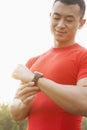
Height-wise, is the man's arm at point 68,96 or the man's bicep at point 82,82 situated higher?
the man's bicep at point 82,82

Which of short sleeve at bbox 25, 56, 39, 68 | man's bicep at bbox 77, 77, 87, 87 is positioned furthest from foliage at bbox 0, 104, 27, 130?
man's bicep at bbox 77, 77, 87, 87

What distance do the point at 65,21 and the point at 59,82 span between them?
47 cm

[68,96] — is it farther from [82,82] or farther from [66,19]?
[66,19]

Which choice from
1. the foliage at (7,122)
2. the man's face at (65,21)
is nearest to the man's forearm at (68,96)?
the man's face at (65,21)

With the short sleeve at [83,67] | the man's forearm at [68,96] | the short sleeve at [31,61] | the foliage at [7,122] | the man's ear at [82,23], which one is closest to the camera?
the man's forearm at [68,96]

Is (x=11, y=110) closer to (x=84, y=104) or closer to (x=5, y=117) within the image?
(x=84, y=104)

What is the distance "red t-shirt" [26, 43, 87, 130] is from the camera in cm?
312

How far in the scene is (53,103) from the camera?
3148 mm

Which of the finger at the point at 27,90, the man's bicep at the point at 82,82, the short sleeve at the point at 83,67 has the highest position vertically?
the short sleeve at the point at 83,67

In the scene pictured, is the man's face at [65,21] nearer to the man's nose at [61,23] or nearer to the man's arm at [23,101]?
the man's nose at [61,23]

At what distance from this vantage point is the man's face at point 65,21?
3.29 meters

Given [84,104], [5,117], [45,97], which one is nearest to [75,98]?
[84,104]

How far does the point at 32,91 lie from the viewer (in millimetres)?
3127

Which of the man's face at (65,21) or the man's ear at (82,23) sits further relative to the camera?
the man's ear at (82,23)
